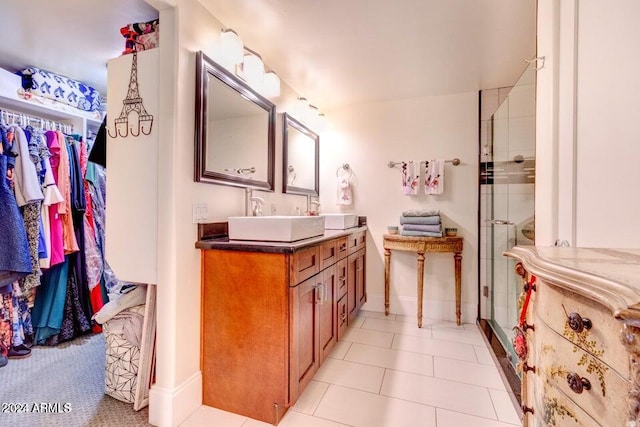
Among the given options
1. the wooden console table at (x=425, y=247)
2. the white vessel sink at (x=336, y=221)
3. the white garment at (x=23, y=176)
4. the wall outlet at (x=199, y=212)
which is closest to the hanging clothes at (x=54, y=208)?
the white garment at (x=23, y=176)

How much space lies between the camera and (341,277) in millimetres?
2303

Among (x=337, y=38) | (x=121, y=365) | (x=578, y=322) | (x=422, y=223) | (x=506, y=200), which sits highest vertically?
(x=337, y=38)

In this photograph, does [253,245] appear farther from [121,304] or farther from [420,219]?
[420,219]

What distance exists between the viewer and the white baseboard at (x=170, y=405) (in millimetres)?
1458

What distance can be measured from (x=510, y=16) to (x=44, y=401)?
3.48 metres

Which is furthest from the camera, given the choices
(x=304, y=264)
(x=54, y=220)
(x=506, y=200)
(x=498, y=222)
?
(x=498, y=222)

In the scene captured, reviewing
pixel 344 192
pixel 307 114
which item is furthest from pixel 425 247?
pixel 307 114

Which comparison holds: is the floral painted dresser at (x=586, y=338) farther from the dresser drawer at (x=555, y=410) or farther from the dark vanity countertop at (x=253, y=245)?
the dark vanity countertop at (x=253, y=245)

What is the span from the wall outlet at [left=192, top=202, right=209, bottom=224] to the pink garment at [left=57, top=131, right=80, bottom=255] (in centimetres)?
149

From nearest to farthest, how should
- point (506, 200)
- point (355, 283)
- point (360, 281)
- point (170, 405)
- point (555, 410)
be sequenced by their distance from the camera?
point (555, 410) < point (170, 405) < point (506, 200) < point (355, 283) < point (360, 281)

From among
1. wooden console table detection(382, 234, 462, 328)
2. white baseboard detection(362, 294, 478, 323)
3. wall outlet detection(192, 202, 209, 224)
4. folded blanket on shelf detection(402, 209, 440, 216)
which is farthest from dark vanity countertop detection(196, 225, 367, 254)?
white baseboard detection(362, 294, 478, 323)

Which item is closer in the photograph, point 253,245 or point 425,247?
point 253,245

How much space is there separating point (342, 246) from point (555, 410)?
5.55 ft

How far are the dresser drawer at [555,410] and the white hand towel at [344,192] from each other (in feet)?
8.11
